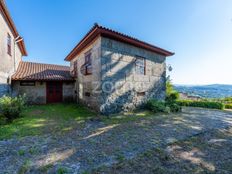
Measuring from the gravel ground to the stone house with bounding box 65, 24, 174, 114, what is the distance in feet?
9.11

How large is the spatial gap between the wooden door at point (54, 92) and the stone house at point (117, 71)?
8.16 ft

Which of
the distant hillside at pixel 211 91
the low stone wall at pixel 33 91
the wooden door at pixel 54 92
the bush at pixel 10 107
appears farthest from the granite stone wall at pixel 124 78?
the distant hillside at pixel 211 91

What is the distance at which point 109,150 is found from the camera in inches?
145

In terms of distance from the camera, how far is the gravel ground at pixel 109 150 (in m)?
2.92

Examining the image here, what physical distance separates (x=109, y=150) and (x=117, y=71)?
5145mm

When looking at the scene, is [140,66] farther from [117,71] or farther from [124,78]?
[117,71]

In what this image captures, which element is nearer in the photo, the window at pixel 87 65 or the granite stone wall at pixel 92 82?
the granite stone wall at pixel 92 82

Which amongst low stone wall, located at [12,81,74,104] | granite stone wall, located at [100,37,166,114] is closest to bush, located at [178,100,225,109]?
granite stone wall, located at [100,37,166,114]

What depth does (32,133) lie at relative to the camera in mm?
4906

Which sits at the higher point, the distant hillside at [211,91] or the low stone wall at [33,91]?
the low stone wall at [33,91]

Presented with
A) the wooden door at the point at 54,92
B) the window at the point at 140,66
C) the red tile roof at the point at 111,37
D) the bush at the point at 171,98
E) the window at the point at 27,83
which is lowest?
the bush at the point at 171,98

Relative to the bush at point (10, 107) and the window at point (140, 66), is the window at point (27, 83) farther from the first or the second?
the window at point (140, 66)

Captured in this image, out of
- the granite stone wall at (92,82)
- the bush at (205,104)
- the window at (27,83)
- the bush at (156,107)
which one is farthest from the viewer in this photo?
the bush at (205,104)

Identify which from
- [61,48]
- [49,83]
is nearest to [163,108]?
[49,83]
